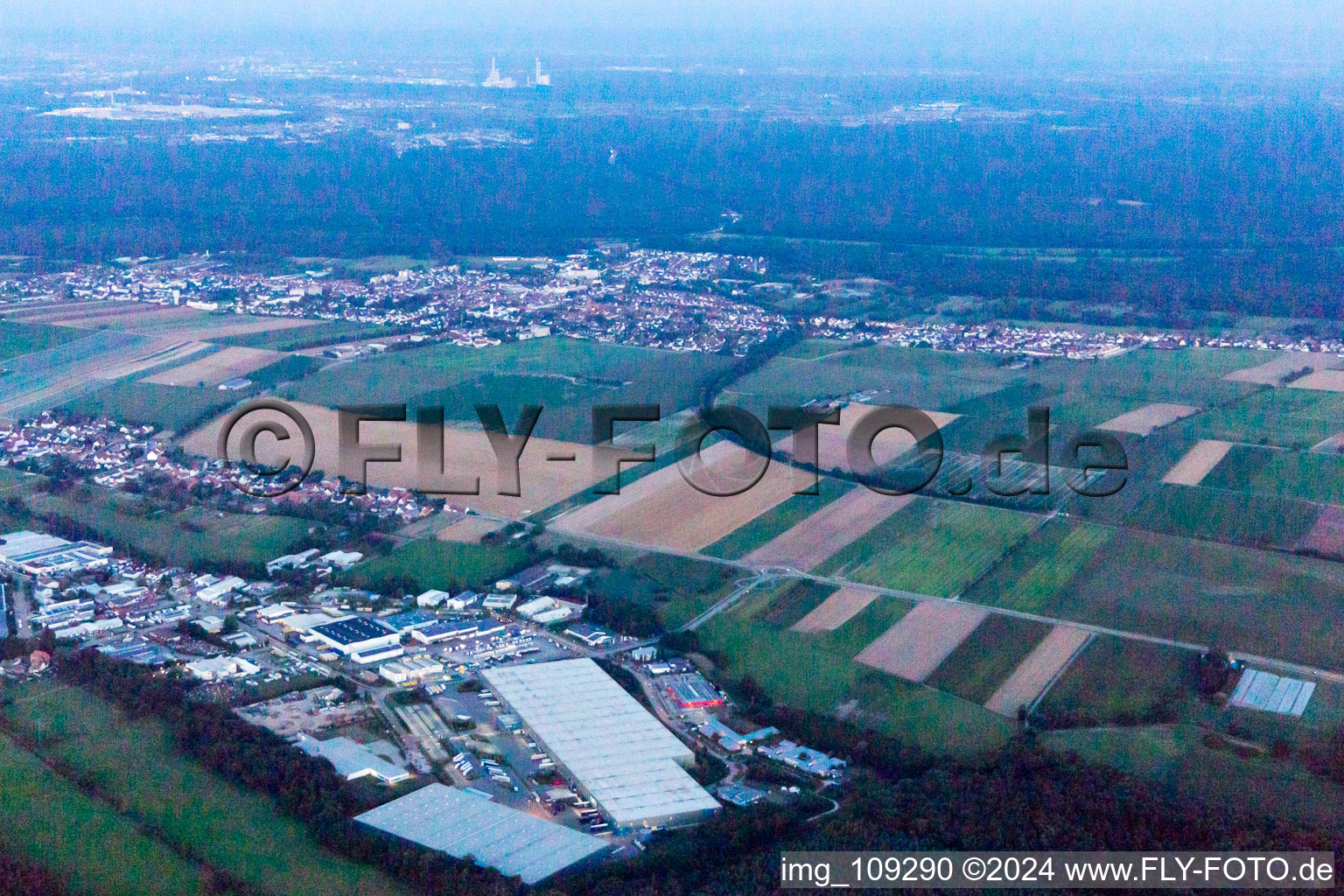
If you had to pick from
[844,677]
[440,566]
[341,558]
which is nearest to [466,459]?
[341,558]

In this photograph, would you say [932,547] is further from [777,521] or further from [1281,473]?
[1281,473]

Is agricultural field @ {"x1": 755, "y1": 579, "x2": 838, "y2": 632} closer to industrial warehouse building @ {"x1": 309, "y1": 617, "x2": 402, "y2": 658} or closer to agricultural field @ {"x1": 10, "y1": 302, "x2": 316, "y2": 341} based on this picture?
industrial warehouse building @ {"x1": 309, "y1": 617, "x2": 402, "y2": 658}

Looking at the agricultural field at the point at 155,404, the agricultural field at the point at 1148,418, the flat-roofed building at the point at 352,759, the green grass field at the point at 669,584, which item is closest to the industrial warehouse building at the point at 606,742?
the flat-roofed building at the point at 352,759

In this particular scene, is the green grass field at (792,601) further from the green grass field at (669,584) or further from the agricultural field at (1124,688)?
the agricultural field at (1124,688)

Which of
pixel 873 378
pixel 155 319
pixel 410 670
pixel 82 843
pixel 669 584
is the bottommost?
pixel 82 843

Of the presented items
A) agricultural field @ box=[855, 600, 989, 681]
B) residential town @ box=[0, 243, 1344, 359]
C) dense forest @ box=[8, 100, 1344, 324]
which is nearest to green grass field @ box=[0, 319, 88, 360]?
residential town @ box=[0, 243, 1344, 359]
